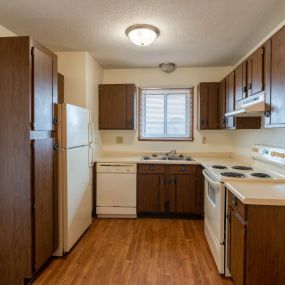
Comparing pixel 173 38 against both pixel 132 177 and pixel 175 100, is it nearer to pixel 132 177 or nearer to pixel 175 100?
pixel 175 100

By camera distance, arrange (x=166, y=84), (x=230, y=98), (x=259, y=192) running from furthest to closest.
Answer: (x=166, y=84) < (x=230, y=98) < (x=259, y=192)

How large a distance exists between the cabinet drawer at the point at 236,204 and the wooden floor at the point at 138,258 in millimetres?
717

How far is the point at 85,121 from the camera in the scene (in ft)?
9.31

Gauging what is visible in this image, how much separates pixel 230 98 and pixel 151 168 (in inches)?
56.4

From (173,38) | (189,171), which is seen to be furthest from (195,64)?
(189,171)

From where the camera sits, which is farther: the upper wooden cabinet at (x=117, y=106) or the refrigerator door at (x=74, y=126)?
the upper wooden cabinet at (x=117, y=106)

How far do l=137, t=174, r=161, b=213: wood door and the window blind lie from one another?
2.93 ft

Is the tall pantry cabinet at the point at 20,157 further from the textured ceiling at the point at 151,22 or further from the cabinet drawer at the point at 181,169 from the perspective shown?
the cabinet drawer at the point at 181,169

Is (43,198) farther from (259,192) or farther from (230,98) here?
(230,98)

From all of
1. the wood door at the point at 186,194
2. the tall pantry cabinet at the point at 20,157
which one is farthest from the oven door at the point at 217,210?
the tall pantry cabinet at the point at 20,157

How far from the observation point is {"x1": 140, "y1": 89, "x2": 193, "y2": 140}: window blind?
394 centimetres

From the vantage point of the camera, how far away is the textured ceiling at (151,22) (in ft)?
6.44

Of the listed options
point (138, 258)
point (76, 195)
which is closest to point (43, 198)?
point (76, 195)

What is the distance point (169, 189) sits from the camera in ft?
11.0
